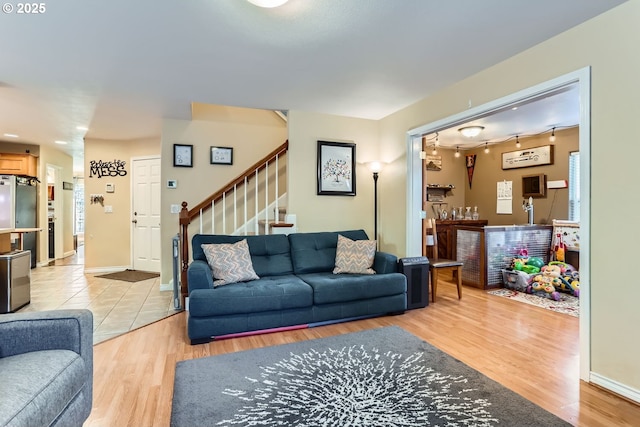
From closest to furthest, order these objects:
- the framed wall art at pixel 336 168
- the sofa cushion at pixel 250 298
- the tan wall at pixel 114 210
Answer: the sofa cushion at pixel 250 298
the framed wall art at pixel 336 168
the tan wall at pixel 114 210

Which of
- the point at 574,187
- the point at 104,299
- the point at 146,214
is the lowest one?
the point at 104,299

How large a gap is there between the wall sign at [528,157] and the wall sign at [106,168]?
729cm

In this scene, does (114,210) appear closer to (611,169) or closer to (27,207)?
(27,207)

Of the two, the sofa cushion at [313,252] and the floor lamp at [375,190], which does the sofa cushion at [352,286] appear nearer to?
the sofa cushion at [313,252]

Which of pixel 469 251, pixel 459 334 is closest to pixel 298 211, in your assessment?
pixel 459 334

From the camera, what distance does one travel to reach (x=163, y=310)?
3.63 m

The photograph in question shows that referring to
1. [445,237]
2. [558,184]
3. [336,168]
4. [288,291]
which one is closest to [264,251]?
[288,291]

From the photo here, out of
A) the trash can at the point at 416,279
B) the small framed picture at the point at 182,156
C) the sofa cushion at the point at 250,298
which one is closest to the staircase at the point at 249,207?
the small framed picture at the point at 182,156

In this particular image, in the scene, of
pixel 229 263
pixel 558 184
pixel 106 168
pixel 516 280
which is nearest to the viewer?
pixel 229 263

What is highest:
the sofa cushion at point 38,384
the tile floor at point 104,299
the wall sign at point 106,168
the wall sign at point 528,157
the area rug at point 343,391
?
the wall sign at point 528,157

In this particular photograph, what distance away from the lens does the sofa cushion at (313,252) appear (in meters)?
3.64

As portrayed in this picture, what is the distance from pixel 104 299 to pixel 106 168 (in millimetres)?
2924

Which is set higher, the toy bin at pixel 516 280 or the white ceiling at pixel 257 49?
the white ceiling at pixel 257 49

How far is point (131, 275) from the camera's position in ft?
18.1
